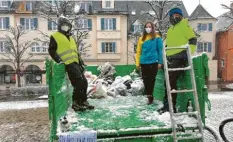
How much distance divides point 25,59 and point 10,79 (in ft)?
11.3

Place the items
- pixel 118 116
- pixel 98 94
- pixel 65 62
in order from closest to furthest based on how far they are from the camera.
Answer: pixel 118 116 → pixel 65 62 → pixel 98 94

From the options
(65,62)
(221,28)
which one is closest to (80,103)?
(65,62)

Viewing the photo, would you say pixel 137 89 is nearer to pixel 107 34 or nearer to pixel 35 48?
pixel 107 34

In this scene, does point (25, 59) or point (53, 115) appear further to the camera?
point (25, 59)

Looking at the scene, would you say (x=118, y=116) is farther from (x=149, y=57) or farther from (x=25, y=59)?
(x=25, y=59)

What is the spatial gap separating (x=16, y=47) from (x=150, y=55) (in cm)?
3216

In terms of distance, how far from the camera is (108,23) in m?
37.4

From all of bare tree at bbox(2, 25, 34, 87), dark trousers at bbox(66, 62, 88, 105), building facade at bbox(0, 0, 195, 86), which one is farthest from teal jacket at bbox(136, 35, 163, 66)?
building facade at bbox(0, 0, 195, 86)

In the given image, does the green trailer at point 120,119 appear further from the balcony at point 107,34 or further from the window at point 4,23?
the window at point 4,23

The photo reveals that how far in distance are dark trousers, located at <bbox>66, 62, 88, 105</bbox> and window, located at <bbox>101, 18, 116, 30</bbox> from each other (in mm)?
32150

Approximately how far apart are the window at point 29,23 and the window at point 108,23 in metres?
7.96

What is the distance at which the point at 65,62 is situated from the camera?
536 cm

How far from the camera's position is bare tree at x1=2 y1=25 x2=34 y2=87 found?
3409cm

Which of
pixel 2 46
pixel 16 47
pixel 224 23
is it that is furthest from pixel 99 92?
pixel 224 23
